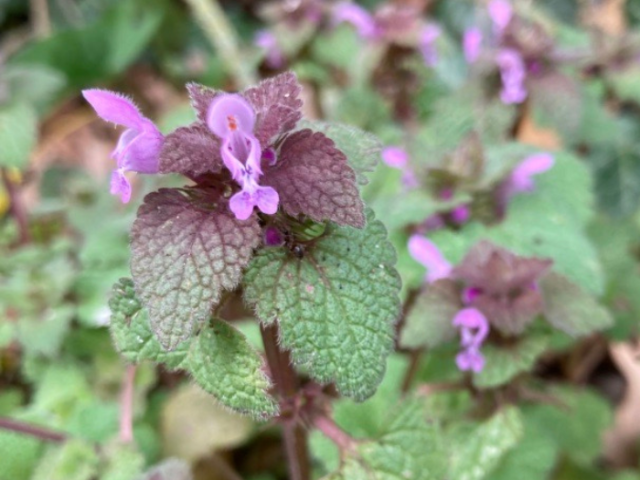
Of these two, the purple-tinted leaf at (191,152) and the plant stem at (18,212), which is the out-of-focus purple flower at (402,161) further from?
the plant stem at (18,212)


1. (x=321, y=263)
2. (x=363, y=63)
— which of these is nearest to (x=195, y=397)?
(x=321, y=263)

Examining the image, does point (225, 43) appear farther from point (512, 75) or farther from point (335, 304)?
point (335, 304)

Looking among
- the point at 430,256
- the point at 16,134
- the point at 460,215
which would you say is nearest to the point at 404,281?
the point at 430,256

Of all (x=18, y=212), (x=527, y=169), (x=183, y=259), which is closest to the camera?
(x=183, y=259)

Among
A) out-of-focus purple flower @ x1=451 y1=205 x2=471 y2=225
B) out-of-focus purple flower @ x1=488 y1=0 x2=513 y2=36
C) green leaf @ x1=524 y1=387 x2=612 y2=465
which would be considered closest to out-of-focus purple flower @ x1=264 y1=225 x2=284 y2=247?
out-of-focus purple flower @ x1=451 y1=205 x2=471 y2=225

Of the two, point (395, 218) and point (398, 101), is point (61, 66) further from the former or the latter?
point (395, 218)

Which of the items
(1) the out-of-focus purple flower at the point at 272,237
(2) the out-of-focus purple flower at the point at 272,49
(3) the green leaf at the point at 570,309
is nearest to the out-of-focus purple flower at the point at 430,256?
(3) the green leaf at the point at 570,309
